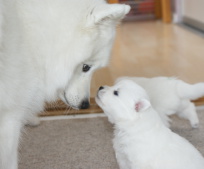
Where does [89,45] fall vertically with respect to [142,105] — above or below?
above

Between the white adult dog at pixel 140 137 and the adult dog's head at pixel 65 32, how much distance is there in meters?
0.20

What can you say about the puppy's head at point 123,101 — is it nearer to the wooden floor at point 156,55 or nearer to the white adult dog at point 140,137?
the white adult dog at point 140,137

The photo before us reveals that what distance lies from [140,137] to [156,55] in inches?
87.6

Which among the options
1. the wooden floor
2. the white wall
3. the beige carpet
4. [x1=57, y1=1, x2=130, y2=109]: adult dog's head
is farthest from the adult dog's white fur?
the white wall

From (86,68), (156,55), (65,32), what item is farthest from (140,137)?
(156,55)

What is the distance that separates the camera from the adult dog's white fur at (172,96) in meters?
1.77

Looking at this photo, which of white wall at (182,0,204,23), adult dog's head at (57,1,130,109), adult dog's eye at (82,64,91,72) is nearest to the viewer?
adult dog's head at (57,1,130,109)

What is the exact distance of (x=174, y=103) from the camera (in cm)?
176

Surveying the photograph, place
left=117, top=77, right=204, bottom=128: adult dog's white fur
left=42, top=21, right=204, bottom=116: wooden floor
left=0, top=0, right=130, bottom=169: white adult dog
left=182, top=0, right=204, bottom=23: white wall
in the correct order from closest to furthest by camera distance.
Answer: left=0, top=0, right=130, bottom=169: white adult dog
left=117, top=77, right=204, bottom=128: adult dog's white fur
left=42, top=21, right=204, bottom=116: wooden floor
left=182, top=0, right=204, bottom=23: white wall

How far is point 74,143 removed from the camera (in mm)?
1818

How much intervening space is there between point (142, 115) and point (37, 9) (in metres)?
0.57

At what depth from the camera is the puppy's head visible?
1373 millimetres

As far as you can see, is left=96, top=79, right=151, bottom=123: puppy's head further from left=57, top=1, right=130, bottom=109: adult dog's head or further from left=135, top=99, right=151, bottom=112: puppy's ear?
left=57, top=1, right=130, bottom=109: adult dog's head

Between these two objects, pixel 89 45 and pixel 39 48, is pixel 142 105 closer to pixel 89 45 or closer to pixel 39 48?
pixel 89 45
